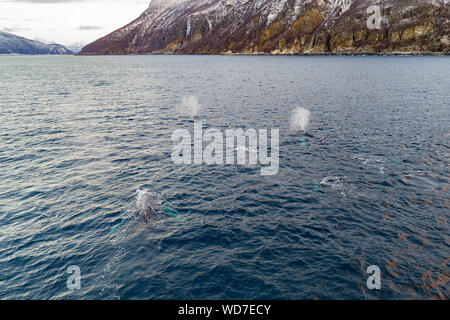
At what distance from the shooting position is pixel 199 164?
39469 mm

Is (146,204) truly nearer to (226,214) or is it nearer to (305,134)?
(226,214)

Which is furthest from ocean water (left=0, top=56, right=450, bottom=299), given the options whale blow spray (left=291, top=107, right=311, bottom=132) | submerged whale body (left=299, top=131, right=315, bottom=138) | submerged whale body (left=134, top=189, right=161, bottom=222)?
whale blow spray (left=291, top=107, right=311, bottom=132)

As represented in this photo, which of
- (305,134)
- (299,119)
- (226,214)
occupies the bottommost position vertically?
(226,214)

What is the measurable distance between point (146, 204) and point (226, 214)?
8.53m

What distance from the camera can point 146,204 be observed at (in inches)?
1137

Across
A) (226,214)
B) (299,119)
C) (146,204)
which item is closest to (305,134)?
(299,119)

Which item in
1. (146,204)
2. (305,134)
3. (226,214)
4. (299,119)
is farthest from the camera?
(299,119)

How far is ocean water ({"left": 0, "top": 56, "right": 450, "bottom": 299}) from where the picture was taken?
19609 mm

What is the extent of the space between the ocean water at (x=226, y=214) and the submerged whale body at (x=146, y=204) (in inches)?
8.2

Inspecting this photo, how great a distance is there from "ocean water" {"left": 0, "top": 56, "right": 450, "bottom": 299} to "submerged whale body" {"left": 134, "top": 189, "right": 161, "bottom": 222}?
0.21 meters

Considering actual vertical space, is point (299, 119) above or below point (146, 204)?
above

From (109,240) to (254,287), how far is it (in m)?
13.2
